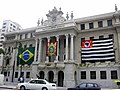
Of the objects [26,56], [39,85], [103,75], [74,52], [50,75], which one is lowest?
[50,75]

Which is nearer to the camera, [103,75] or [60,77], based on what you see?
[103,75]

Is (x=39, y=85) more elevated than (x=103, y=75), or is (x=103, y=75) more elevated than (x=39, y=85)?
(x=39, y=85)

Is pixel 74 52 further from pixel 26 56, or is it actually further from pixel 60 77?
pixel 26 56

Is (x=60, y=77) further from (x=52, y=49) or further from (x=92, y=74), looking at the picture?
(x=92, y=74)

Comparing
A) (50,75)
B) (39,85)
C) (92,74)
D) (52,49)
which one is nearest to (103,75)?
(92,74)

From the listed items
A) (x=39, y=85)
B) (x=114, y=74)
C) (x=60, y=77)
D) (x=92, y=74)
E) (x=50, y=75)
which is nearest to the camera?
(x=39, y=85)

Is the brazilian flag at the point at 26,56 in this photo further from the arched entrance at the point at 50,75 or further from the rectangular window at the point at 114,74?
the rectangular window at the point at 114,74

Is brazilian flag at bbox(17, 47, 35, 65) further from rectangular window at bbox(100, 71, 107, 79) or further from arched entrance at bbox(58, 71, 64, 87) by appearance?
rectangular window at bbox(100, 71, 107, 79)

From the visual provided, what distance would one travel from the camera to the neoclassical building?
32.6 meters

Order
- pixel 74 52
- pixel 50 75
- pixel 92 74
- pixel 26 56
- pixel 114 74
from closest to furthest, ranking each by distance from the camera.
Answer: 1. pixel 114 74
2. pixel 92 74
3. pixel 74 52
4. pixel 50 75
5. pixel 26 56

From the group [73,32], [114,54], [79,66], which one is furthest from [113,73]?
[73,32]

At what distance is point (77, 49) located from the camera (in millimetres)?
36906

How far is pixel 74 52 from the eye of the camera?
36719 millimetres

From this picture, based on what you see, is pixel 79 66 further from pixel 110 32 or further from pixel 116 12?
pixel 116 12
